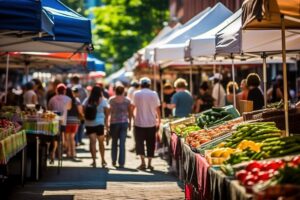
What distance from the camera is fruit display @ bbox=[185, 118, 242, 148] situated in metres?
12.7

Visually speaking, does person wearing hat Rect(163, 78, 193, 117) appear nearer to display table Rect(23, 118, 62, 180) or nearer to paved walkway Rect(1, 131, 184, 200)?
paved walkway Rect(1, 131, 184, 200)

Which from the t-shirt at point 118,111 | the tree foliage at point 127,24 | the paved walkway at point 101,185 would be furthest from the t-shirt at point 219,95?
the tree foliage at point 127,24

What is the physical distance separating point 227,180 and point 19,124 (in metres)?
8.09

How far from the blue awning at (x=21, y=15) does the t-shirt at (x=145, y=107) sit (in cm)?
763

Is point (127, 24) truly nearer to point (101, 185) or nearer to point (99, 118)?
point (99, 118)

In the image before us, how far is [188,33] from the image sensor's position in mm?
20594

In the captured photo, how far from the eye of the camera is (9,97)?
24.4m

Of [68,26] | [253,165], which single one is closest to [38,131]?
[68,26]

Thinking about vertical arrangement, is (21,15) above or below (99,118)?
above

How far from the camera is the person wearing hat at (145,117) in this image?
64.2 ft

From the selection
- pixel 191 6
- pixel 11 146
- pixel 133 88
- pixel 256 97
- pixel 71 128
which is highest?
pixel 191 6

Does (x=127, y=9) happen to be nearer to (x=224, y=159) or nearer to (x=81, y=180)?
(x=81, y=180)

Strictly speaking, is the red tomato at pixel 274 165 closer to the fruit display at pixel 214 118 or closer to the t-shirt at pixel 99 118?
the fruit display at pixel 214 118

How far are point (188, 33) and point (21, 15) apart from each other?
A: 9.13m
